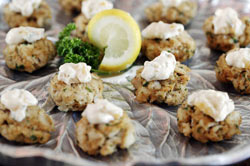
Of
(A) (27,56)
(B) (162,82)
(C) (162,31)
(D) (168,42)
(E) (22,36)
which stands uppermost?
(C) (162,31)

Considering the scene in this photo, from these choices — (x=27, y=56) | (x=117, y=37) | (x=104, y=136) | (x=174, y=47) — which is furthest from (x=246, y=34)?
(x=27, y=56)

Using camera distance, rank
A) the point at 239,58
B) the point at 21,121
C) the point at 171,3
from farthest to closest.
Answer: the point at 171,3, the point at 239,58, the point at 21,121

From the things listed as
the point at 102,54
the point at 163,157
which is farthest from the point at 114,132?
the point at 102,54

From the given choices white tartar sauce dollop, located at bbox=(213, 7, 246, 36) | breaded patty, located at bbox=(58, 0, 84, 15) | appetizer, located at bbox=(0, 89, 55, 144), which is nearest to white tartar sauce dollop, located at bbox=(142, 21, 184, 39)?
white tartar sauce dollop, located at bbox=(213, 7, 246, 36)

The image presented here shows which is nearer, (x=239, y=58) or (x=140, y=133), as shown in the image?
(x=140, y=133)

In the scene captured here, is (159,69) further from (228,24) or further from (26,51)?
(26,51)

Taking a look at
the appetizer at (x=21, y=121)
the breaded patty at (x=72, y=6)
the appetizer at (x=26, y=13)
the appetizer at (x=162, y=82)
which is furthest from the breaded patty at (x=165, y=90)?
the breaded patty at (x=72, y=6)

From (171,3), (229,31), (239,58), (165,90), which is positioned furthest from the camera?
(171,3)
